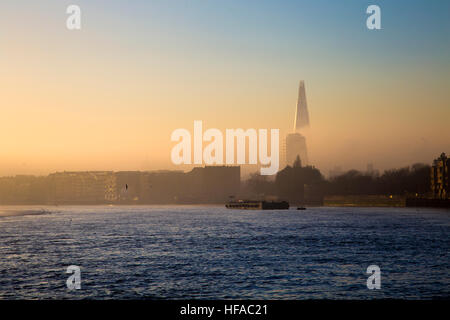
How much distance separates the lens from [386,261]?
4216 centimetres

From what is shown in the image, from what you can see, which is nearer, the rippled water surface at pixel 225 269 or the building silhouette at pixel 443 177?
the rippled water surface at pixel 225 269

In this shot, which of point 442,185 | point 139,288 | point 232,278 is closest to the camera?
point 139,288

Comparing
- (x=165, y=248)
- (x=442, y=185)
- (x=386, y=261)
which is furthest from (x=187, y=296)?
(x=442, y=185)

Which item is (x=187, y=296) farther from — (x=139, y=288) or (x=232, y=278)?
(x=232, y=278)

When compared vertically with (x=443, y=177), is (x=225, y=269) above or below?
below

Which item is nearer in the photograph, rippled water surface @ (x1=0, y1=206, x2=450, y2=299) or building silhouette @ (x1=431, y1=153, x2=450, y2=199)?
rippled water surface @ (x1=0, y1=206, x2=450, y2=299)

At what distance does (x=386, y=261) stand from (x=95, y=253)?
25426 mm

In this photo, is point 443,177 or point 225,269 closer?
point 225,269

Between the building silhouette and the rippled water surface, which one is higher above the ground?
the building silhouette

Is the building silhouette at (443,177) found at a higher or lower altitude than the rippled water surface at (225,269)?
higher
